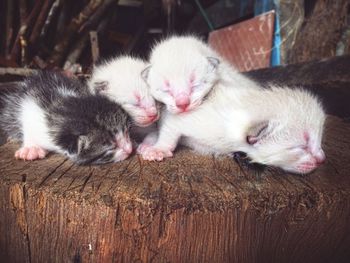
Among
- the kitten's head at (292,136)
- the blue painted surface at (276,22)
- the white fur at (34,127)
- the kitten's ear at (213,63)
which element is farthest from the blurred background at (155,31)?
the kitten's head at (292,136)

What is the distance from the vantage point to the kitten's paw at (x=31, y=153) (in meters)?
2.00

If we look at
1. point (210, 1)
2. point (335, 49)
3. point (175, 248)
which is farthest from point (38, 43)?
point (175, 248)

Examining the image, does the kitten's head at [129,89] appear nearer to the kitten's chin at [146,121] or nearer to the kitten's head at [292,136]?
the kitten's chin at [146,121]

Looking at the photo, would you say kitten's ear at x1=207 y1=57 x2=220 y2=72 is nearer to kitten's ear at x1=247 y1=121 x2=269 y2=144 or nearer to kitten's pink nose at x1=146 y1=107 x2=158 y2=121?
kitten's pink nose at x1=146 y1=107 x2=158 y2=121

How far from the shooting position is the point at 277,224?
1.54m

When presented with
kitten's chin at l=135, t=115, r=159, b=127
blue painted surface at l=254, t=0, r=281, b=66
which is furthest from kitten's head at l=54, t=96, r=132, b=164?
blue painted surface at l=254, t=0, r=281, b=66

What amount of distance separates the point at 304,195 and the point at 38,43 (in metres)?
4.94

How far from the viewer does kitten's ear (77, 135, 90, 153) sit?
74.7 inches

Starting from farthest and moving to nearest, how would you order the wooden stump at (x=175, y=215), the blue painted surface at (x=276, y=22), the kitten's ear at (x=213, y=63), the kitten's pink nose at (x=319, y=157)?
the blue painted surface at (x=276, y=22) < the kitten's ear at (x=213, y=63) < the kitten's pink nose at (x=319, y=157) < the wooden stump at (x=175, y=215)

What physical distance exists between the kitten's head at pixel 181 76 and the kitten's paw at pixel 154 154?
0.25 metres

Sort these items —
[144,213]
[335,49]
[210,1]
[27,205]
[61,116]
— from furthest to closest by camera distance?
[210,1] → [335,49] → [61,116] → [27,205] → [144,213]

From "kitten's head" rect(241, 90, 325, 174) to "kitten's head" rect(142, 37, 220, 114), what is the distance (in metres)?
0.46

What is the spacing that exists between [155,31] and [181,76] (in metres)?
4.62

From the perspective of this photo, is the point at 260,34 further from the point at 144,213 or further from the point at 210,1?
the point at 144,213
